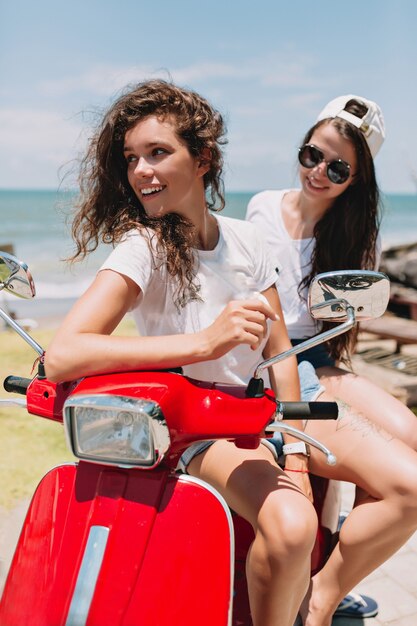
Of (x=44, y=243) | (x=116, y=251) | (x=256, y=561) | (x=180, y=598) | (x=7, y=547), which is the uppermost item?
(x=116, y=251)

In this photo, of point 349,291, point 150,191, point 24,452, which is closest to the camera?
point 349,291

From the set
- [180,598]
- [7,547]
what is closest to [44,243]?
[7,547]

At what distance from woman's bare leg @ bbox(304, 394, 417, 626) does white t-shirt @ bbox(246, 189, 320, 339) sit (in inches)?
21.4

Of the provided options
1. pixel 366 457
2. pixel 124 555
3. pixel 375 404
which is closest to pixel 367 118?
pixel 375 404

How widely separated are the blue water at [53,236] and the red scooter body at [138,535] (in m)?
0.89

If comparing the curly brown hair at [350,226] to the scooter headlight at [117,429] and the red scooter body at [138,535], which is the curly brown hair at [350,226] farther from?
the scooter headlight at [117,429]

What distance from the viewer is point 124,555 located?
49.0 inches

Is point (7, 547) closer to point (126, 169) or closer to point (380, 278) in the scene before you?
point (126, 169)

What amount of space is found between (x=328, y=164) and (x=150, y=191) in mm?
882

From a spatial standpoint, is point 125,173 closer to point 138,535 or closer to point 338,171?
point 338,171

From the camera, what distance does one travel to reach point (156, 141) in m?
1.78

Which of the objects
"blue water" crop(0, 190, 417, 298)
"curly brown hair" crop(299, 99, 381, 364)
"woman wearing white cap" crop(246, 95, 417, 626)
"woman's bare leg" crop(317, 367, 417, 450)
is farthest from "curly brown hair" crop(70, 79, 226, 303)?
"woman's bare leg" crop(317, 367, 417, 450)

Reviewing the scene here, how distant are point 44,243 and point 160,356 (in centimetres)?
2502

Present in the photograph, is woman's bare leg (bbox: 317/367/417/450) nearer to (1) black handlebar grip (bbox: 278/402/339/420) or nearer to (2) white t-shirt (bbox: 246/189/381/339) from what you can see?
(2) white t-shirt (bbox: 246/189/381/339)
